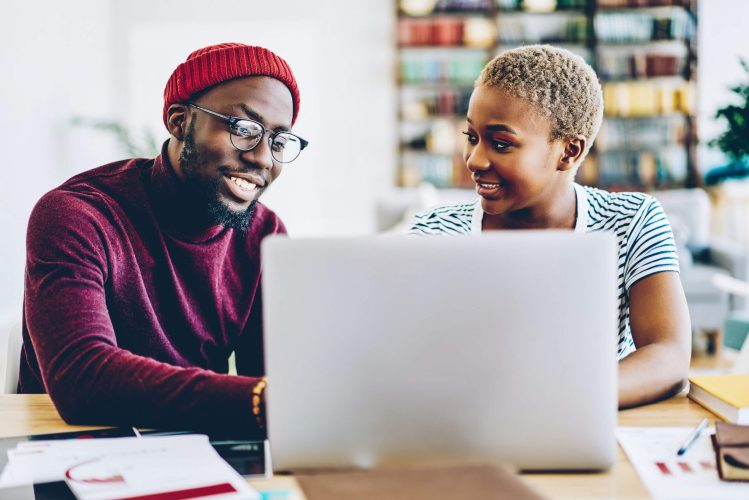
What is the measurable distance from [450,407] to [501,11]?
5.78 meters

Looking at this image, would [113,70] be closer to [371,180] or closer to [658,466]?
[371,180]

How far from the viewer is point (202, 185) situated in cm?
147

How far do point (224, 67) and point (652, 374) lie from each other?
91cm

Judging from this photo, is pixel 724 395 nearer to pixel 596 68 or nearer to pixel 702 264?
pixel 702 264

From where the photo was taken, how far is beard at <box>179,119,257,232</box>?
1469 mm

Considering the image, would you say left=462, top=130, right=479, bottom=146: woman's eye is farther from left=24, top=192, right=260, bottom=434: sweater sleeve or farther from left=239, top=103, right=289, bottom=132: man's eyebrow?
left=24, top=192, right=260, bottom=434: sweater sleeve

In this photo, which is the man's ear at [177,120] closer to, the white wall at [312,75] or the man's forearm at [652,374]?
the man's forearm at [652,374]

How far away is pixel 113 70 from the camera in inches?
245

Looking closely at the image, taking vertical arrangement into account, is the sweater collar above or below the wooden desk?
above

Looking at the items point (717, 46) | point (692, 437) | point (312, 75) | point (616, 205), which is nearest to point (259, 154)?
point (616, 205)

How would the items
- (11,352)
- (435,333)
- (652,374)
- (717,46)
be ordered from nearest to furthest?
(435,333), (652,374), (11,352), (717,46)

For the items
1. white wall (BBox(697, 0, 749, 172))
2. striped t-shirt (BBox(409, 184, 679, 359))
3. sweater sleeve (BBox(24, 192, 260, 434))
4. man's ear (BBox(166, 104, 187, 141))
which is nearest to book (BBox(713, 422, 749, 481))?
striped t-shirt (BBox(409, 184, 679, 359))

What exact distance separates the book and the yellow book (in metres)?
0.09

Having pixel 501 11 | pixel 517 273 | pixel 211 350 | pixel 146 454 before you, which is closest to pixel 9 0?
pixel 211 350
